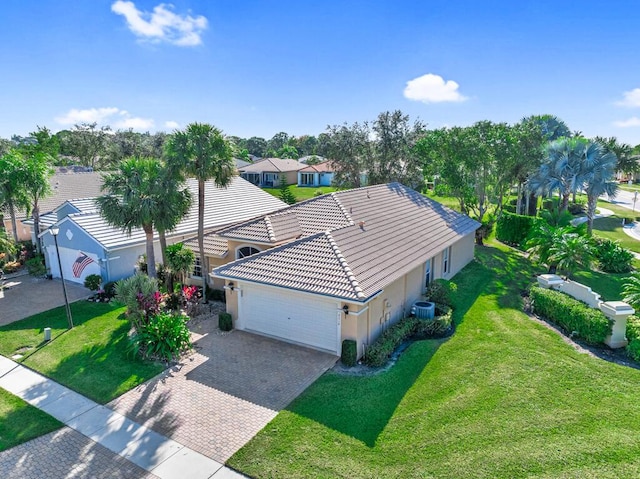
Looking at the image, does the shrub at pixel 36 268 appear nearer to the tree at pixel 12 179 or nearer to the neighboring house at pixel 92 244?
the neighboring house at pixel 92 244

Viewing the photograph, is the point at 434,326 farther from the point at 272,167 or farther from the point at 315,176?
the point at 272,167

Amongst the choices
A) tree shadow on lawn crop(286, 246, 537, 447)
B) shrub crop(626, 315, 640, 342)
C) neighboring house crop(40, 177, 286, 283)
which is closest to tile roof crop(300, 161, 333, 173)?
neighboring house crop(40, 177, 286, 283)

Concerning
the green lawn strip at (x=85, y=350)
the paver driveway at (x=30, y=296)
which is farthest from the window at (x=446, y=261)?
the paver driveway at (x=30, y=296)

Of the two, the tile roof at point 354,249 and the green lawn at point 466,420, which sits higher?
the tile roof at point 354,249

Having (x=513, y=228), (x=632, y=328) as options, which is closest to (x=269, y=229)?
(x=632, y=328)

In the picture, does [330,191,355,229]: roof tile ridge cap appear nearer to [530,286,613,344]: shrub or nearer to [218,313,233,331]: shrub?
[218,313,233,331]: shrub

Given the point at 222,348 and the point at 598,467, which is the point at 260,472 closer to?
the point at 222,348
